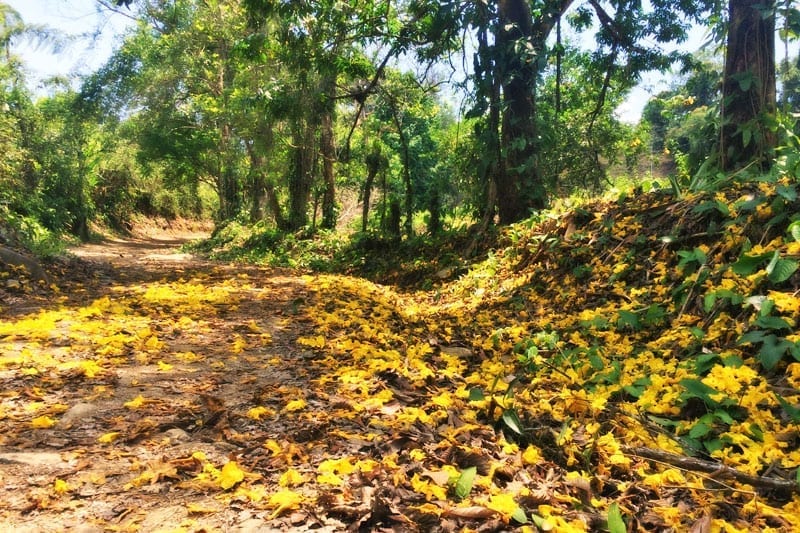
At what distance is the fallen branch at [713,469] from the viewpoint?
1.63 metres

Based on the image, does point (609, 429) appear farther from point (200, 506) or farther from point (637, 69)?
point (637, 69)

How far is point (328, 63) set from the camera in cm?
799

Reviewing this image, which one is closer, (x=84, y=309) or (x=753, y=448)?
(x=753, y=448)

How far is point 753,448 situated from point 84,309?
436 centimetres

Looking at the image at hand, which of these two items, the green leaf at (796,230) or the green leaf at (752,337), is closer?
the green leaf at (752,337)

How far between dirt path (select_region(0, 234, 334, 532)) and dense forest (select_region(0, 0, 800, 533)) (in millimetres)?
14

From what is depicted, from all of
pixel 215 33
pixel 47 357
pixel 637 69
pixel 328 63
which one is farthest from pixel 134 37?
pixel 47 357

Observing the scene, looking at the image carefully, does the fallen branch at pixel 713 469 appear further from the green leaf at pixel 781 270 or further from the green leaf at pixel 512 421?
the green leaf at pixel 781 270

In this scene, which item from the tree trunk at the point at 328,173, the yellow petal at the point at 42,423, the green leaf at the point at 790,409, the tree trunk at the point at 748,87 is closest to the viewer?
the green leaf at the point at 790,409

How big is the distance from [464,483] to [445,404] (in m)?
0.75

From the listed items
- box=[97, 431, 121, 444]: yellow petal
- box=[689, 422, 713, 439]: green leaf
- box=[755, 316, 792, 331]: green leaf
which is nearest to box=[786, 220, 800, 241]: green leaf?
box=[755, 316, 792, 331]: green leaf

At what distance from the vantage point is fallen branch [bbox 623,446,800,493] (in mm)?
1635

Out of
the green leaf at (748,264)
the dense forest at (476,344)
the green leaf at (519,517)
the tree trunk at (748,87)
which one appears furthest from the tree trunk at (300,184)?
the green leaf at (519,517)

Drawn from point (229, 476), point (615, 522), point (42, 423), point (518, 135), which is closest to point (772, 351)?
point (615, 522)
